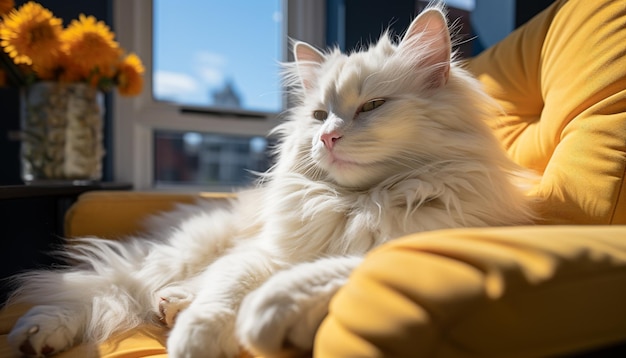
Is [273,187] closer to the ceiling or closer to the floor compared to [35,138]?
closer to the floor

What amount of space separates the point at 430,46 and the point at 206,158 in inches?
81.5

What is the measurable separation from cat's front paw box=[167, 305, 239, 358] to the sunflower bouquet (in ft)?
4.46

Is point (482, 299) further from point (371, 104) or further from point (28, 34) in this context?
point (28, 34)

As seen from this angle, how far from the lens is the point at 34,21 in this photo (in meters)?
1.59

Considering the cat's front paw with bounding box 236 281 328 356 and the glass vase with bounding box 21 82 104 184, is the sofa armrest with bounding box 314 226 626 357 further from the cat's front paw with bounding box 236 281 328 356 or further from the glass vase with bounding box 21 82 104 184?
the glass vase with bounding box 21 82 104 184

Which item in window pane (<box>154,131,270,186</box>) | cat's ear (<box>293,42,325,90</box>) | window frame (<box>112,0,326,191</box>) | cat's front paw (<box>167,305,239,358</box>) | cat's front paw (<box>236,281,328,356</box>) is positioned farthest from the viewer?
window pane (<box>154,131,270,186</box>)

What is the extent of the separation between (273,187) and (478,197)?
1.82 ft

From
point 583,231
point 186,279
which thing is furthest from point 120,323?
point 583,231

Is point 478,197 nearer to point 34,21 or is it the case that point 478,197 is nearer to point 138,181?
point 34,21

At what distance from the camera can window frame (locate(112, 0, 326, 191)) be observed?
2471 millimetres

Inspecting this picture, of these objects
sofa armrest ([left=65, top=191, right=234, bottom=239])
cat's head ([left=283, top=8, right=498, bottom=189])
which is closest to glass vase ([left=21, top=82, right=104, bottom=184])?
sofa armrest ([left=65, top=191, right=234, bottom=239])

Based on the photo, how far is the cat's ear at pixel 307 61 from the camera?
1388 mm

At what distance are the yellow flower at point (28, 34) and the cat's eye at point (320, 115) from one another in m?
1.13

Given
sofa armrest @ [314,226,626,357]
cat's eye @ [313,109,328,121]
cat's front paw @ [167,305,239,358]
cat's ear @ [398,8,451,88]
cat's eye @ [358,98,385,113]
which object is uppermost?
cat's ear @ [398,8,451,88]
